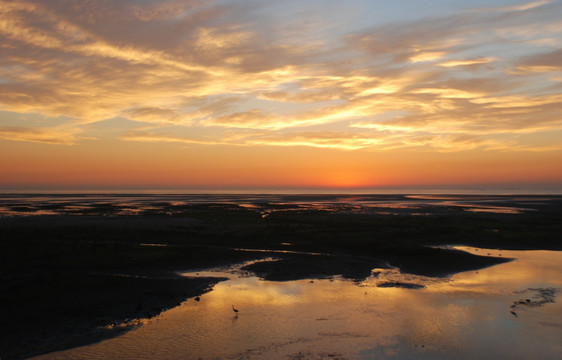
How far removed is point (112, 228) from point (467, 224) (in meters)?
39.6

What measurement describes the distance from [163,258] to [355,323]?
618 inches

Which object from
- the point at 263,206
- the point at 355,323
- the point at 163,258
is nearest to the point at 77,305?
the point at 163,258

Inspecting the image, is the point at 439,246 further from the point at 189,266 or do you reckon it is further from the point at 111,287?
the point at 111,287

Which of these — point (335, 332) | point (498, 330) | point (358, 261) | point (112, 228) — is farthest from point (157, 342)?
point (112, 228)

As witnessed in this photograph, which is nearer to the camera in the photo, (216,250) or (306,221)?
(216,250)

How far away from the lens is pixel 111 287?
1917cm

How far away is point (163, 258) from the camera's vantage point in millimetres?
26938

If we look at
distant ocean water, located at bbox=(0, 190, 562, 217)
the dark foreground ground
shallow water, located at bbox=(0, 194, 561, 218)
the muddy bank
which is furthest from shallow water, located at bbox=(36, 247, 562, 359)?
shallow water, located at bbox=(0, 194, 561, 218)

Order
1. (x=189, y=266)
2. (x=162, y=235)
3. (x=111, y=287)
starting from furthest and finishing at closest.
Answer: (x=162, y=235), (x=189, y=266), (x=111, y=287)

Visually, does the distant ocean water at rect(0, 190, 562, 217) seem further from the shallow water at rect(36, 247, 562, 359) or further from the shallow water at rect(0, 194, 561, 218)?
the shallow water at rect(36, 247, 562, 359)

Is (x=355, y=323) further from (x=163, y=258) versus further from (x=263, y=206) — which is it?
(x=263, y=206)

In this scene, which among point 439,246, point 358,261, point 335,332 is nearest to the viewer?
point 335,332

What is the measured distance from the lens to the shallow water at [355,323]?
41.7ft

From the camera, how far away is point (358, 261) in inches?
1077
